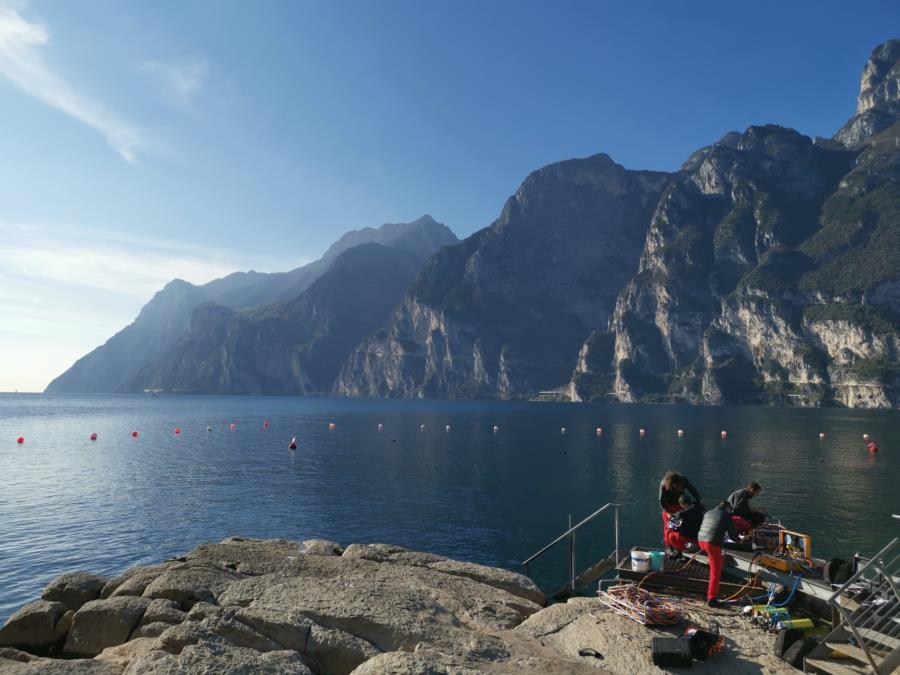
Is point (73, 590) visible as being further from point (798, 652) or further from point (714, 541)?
point (798, 652)

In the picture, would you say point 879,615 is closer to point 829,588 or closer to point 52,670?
point 829,588

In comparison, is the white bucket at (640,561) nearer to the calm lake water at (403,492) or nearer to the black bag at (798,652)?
the black bag at (798,652)

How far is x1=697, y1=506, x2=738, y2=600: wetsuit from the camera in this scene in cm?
1297

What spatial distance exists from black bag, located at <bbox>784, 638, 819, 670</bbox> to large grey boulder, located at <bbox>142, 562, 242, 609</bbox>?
530 inches

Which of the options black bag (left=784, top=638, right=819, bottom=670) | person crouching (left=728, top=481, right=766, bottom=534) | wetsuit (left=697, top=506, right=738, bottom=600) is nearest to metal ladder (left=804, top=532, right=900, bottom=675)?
black bag (left=784, top=638, right=819, bottom=670)

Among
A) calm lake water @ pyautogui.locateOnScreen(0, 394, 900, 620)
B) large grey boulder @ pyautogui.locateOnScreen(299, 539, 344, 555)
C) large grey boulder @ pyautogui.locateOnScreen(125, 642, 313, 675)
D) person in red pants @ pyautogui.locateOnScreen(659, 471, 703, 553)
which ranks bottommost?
calm lake water @ pyautogui.locateOnScreen(0, 394, 900, 620)

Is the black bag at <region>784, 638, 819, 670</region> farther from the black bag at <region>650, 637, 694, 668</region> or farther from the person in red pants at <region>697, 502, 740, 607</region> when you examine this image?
the person in red pants at <region>697, 502, 740, 607</region>

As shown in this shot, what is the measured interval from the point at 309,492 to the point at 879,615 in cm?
3856

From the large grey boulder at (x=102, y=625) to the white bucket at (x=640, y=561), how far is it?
42.8 ft

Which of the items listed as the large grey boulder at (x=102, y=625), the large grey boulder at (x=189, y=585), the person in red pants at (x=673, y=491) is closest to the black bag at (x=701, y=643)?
the person in red pants at (x=673, y=491)

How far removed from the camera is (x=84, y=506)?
3784cm

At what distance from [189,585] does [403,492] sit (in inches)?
1161

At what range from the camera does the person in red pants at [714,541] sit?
42.6ft

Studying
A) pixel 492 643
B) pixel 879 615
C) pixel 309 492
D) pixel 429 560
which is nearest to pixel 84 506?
pixel 309 492
